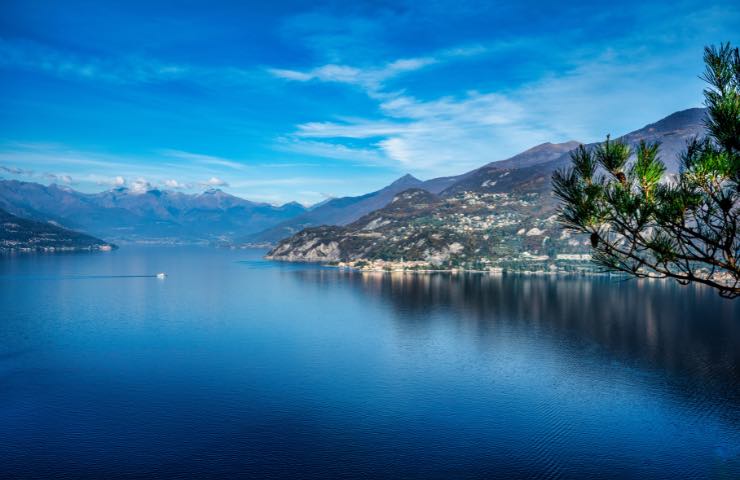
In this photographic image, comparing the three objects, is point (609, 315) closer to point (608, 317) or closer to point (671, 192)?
point (608, 317)

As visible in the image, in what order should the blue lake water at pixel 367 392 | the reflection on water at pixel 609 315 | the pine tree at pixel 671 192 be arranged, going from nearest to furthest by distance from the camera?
the pine tree at pixel 671 192, the blue lake water at pixel 367 392, the reflection on water at pixel 609 315

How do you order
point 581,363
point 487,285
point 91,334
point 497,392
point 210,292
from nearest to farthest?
1. point 497,392
2. point 581,363
3. point 91,334
4. point 210,292
5. point 487,285

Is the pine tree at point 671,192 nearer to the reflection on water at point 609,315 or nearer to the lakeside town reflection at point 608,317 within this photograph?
the reflection on water at point 609,315

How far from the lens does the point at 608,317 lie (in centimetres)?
11769

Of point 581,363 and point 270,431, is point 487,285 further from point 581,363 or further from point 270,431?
point 270,431

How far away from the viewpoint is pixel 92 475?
1613 inches

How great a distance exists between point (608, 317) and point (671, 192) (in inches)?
4584

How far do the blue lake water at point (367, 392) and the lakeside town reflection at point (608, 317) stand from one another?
83 centimetres

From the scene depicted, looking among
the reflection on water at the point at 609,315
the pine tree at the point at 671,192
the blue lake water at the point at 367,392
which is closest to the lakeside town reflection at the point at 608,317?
the reflection on water at the point at 609,315

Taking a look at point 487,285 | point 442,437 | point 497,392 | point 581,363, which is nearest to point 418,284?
point 487,285

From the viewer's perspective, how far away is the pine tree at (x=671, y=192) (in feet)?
43.6

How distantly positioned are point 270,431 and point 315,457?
7281mm

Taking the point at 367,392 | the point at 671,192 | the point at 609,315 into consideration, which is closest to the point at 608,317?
the point at 609,315

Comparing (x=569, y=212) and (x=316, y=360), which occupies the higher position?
(x=569, y=212)
